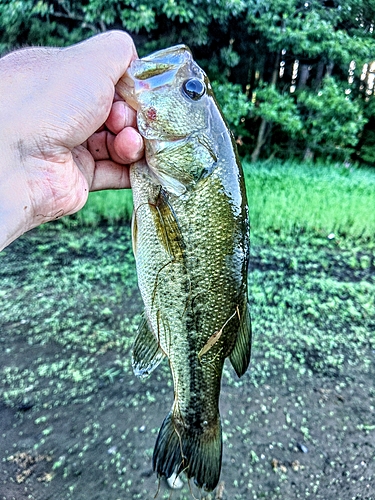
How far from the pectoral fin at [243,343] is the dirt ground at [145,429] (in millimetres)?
1460

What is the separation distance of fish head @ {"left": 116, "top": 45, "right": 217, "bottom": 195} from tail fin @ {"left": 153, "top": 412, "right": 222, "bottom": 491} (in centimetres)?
99

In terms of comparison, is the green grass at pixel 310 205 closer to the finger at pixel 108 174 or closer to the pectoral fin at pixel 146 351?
the finger at pixel 108 174

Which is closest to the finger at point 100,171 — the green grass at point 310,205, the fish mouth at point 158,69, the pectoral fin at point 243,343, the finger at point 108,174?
the finger at point 108,174

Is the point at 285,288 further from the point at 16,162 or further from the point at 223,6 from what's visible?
the point at 223,6

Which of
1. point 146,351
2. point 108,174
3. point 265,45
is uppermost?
point 108,174

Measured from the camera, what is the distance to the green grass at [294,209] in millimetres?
6539

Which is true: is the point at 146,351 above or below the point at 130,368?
above

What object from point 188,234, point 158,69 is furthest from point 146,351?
point 158,69

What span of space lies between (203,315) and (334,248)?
4.97 m

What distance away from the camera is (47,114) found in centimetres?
153

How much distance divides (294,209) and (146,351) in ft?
18.0

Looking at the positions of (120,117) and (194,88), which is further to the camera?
(120,117)

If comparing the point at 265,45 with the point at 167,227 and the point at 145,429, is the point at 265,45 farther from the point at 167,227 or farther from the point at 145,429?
the point at 167,227

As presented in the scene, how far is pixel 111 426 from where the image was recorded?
3074 mm
